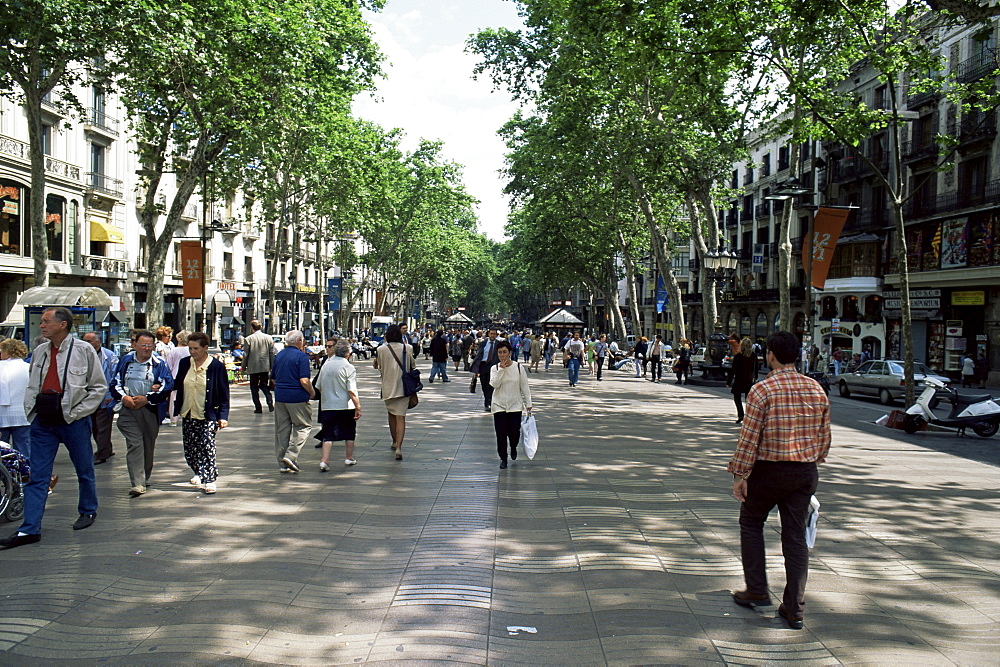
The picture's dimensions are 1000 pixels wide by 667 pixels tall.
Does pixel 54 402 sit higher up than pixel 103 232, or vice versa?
pixel 103 232

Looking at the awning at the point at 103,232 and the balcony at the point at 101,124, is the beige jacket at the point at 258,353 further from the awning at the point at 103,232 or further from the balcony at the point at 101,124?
the awning at the point at 103,232

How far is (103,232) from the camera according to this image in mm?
34281

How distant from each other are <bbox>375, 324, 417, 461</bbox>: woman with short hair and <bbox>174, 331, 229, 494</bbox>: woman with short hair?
245 centimetres

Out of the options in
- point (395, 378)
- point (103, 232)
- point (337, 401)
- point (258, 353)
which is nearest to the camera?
point (337, 401)

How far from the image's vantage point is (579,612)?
15.2 feet

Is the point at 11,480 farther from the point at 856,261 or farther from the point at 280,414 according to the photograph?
the point at 856,261

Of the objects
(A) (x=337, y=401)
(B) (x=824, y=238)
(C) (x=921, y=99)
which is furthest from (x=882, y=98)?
(A) (x=337, y=401)

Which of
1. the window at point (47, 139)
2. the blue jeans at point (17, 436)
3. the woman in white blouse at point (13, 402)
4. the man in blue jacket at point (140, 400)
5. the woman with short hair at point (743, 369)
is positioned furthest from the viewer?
the window at point (47, 139)

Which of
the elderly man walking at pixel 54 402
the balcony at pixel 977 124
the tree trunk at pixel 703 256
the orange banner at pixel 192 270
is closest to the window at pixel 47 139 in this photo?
the orange banner at pixel 192 270

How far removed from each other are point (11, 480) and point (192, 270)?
18391 mm

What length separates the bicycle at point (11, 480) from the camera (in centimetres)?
632

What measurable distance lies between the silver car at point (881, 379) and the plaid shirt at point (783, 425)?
18.2 m

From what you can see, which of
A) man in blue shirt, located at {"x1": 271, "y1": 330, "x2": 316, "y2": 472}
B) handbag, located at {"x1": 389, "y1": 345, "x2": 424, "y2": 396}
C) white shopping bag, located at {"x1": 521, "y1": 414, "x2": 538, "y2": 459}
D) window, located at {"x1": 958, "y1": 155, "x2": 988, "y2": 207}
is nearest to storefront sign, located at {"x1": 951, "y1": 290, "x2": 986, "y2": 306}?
window, located at {"x1": 958, "y1": 155, "x2": 988, "y2": 207}

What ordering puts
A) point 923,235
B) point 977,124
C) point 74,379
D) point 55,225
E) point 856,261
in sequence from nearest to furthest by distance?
point 74,379 < point 977,124 < point 55,225 < point 923,235 < point 856,261
